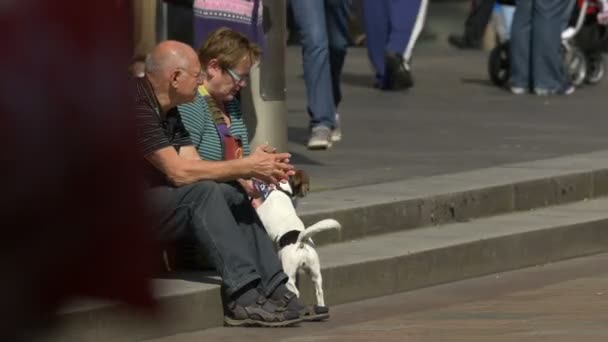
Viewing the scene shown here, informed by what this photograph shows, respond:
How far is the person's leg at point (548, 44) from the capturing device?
13289 mm

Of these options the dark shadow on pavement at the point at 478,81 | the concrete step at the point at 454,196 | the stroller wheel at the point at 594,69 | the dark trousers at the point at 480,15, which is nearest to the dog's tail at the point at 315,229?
the concrete step at the point at 454,196

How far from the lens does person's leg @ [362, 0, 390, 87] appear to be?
13.4 m

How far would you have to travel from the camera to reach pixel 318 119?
10227mm

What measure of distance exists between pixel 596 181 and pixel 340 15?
6.49ft

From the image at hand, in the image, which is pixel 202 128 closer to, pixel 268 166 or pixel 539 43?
pixel 268 166

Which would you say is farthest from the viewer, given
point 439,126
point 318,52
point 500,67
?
point 500,67

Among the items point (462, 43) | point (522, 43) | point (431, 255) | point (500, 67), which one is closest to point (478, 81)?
point (500, 67)

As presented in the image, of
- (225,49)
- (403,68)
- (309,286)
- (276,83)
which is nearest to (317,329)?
(309,286)

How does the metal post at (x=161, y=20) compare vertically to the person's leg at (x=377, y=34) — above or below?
above

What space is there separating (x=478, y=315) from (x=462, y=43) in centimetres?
1121

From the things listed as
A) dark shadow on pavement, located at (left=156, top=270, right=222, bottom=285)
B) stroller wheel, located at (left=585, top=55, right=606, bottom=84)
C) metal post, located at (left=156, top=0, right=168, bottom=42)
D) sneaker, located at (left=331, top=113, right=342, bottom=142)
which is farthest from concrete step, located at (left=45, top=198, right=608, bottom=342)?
stroller wheel, located at (left=585, top=55, right=606, bottom=84)

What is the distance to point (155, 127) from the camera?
656 centimetres

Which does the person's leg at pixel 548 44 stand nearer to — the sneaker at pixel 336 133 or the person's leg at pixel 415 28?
the person's leg at pixel 415 28

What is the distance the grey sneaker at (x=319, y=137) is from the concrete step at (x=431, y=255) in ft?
5.46
